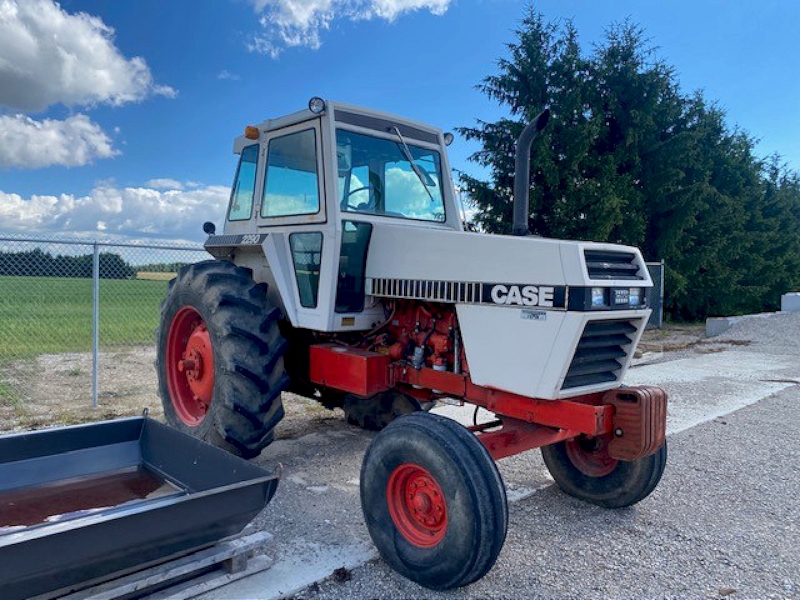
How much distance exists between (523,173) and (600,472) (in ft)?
6.51

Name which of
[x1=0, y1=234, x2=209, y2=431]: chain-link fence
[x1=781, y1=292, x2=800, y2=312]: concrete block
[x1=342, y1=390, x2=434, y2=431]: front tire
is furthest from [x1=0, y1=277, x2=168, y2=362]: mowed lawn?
[x1=781, y1=292, x2=800, y2=312]: concrete block

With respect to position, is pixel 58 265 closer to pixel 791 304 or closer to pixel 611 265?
pixel 611 265

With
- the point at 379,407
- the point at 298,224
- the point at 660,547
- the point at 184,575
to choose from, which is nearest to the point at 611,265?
the point at 660,547

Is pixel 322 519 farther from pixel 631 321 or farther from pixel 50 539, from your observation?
pixel 631 321

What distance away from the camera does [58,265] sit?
6.95 meters

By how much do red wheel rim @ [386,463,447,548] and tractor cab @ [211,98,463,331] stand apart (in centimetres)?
135

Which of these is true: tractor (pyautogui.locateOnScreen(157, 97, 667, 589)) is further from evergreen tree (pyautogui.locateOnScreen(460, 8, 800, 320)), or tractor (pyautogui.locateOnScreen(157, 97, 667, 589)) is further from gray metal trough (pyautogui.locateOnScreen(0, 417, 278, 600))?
evergreen tree (pyautogui.locateOnScreen(460, 8, 800, 320))

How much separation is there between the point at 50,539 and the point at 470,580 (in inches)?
69.7

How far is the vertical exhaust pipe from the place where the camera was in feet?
12.4

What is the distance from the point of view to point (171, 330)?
508cm

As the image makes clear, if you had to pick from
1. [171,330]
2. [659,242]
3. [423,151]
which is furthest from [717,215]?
[171,330]

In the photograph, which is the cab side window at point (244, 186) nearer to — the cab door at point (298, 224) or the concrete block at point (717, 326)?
the cab door at point (298, 224)

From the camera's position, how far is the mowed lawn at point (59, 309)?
7082mm

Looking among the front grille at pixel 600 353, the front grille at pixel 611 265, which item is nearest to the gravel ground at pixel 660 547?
the front grille at pixel 600 353
